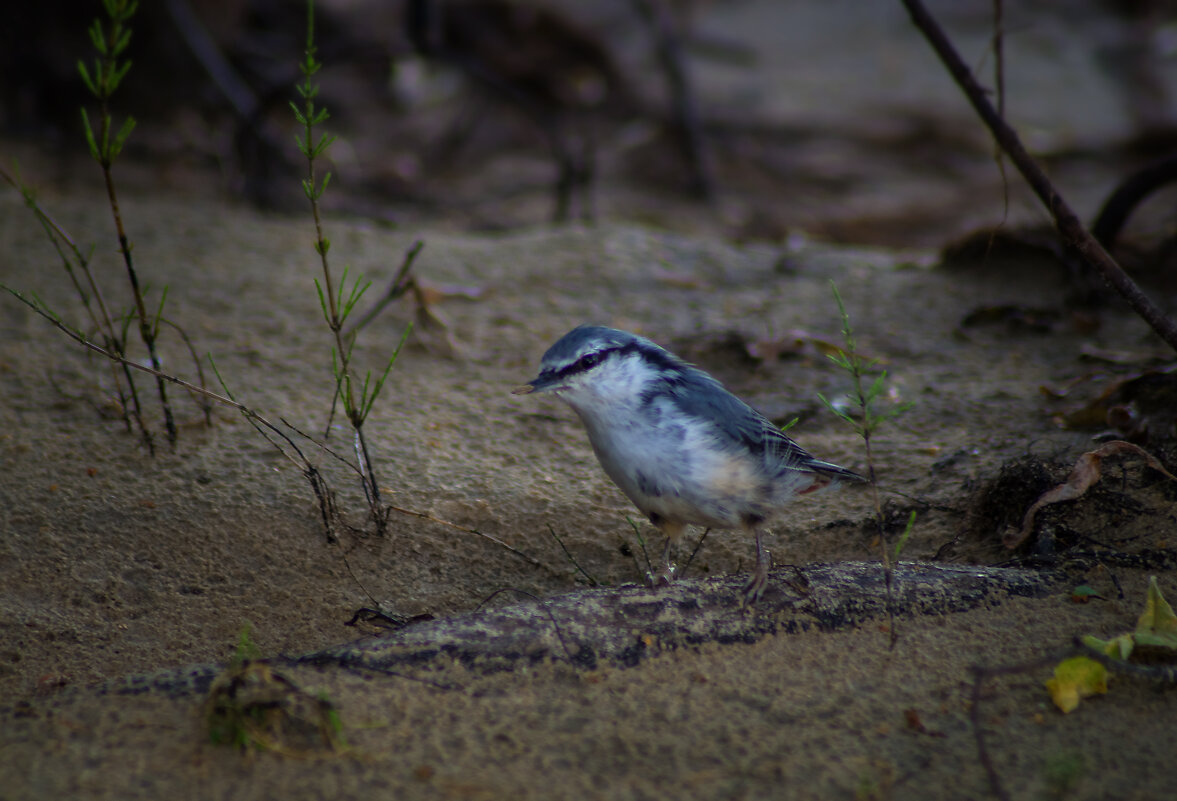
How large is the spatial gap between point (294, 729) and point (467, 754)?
34 centimetres

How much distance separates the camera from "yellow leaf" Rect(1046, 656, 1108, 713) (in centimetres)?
201

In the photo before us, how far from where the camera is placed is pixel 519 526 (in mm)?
3025

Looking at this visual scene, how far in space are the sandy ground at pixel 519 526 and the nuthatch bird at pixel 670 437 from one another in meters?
0.27

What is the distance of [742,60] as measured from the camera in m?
11.0

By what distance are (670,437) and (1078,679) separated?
1.08m

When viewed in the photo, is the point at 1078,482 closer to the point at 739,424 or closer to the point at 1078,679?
the point at 1078,679

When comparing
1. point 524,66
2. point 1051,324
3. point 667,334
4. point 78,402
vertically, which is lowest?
point 78,402

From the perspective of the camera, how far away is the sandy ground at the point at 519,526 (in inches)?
72.6

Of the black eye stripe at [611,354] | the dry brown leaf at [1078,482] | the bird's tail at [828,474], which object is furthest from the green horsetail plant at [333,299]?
the dry brown leaf at [1078,482]

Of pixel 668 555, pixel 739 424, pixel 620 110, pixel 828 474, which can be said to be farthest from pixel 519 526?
pixel 620 110

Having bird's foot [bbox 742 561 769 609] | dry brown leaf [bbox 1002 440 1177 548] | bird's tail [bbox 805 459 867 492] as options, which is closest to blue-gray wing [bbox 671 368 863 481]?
bird's tail [bbox 805 459 867 492]

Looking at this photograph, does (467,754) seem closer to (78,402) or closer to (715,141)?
(78,402)

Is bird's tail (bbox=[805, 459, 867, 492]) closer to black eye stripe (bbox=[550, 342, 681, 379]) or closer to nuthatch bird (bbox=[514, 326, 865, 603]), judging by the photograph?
nuthatch bird (bbox=[514, 326, 865, 603])

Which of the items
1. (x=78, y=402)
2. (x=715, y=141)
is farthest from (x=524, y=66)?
(x=78, y=402)
